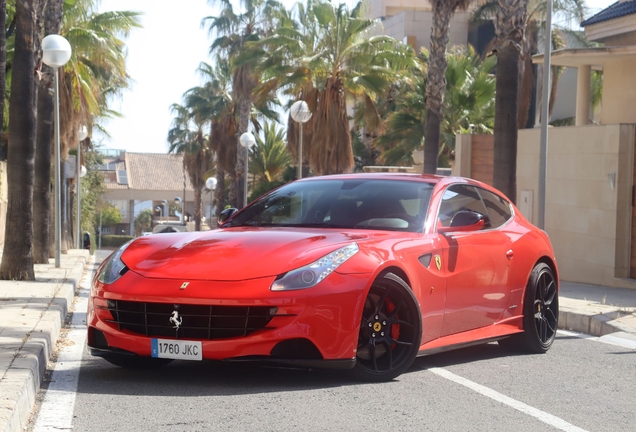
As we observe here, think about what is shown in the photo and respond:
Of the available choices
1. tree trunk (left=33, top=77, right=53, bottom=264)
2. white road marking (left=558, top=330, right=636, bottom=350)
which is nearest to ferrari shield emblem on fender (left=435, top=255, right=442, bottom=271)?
white road marking (left=558, top=330, right=636, bottom=350)

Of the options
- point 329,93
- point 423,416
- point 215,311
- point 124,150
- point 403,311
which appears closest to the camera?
point 423,416

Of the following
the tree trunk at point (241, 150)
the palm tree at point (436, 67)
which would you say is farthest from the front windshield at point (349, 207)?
the tree trunk at point (241, 150)

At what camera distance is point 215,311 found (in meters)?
5.96

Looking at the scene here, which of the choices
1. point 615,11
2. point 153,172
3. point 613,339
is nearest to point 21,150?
point 613,339

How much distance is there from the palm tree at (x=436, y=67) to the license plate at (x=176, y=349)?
755 inches

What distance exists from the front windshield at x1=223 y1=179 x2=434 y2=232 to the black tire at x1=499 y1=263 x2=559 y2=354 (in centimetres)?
144

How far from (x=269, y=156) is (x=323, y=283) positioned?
52.8m

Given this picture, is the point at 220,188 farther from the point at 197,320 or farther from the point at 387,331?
the point at 197,320

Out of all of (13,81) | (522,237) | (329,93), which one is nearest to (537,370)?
(522,237)

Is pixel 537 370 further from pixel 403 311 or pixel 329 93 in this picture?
pixel 329 93

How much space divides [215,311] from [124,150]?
334ft

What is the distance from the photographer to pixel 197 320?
6.00 metres

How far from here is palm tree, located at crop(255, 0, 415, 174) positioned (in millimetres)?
Answer: 32656

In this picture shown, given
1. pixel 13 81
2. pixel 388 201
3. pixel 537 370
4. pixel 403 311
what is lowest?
pixel 537 370
